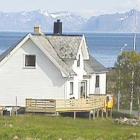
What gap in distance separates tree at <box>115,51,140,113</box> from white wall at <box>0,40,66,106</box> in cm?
905

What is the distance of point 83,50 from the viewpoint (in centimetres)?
5784

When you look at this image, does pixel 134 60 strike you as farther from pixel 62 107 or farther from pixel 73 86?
pixel 62 107

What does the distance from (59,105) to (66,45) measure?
23.0 feet

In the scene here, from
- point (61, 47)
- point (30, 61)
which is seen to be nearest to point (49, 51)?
point (61, 47)

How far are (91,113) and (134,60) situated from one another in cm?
1006

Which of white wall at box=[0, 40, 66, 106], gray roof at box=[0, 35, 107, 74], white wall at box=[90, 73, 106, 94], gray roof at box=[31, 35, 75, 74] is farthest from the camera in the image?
white wall at box=[90, 73, 106, 94]

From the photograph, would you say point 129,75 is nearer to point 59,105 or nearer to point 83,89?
point 83,89

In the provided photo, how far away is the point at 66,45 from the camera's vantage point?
54906 mm

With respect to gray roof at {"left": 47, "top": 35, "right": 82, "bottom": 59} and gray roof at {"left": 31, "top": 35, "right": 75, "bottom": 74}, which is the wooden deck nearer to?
gray roof at {"left": 31, "top": 35, "right": 75, "bottom": 74}

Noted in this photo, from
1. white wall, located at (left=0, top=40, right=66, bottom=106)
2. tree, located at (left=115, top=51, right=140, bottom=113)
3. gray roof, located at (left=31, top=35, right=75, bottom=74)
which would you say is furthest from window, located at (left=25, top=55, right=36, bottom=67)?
tree, located at (left=115, top=51, right=140, bottom=113)

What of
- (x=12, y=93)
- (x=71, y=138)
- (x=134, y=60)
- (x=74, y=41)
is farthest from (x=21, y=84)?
(x=71, y=138)

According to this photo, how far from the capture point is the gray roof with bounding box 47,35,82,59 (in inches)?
2143

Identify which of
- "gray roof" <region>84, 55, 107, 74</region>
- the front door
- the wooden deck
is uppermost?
"gray roof" <region>84, 55, 107, 74</region>

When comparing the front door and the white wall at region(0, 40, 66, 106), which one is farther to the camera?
the front door
